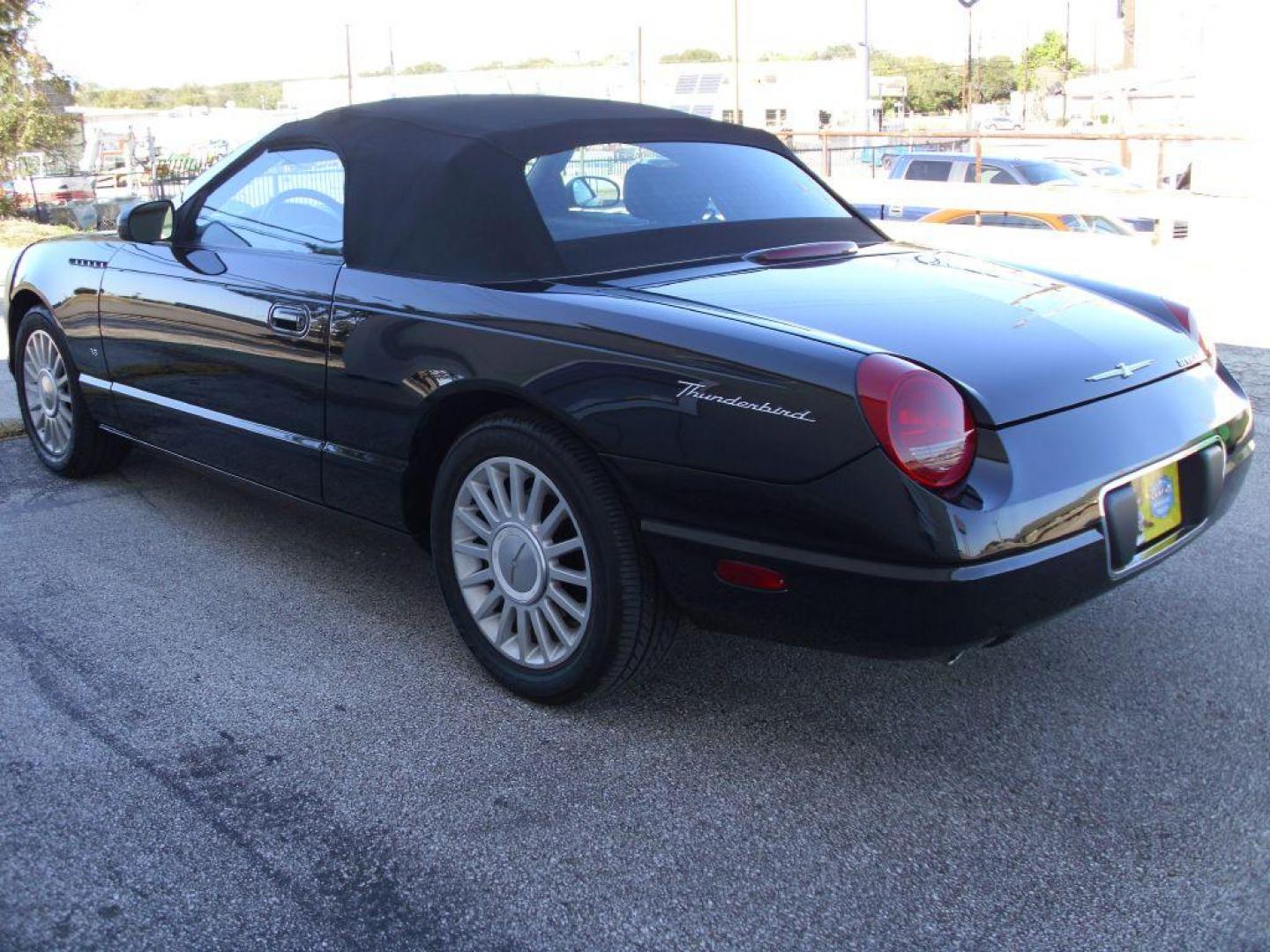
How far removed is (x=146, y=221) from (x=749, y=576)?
2841 millimetres

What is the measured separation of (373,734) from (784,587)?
113 centimetres

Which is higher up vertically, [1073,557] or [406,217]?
[406,217]

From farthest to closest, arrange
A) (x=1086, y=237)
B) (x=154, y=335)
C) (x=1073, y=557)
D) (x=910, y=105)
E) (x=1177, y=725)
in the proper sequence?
(x=910, y=105), (x=1086, y=237), (x=154, y=335), (x=1177, y=725), (x=1073, y=557)

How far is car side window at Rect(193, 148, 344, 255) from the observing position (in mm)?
3742

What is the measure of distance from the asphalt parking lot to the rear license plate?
53 cm

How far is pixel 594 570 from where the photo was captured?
293cm

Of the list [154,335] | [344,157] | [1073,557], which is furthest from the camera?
[154,335]

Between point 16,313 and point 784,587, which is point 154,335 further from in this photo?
point 784,587

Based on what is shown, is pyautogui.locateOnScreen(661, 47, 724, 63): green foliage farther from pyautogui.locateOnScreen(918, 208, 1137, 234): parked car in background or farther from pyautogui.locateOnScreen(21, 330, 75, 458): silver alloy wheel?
pyautogui.locateOnScreen(21, 330, 75, 458): silver alloy wheel

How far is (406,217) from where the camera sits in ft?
11.4

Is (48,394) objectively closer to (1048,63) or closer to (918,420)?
(918,420)

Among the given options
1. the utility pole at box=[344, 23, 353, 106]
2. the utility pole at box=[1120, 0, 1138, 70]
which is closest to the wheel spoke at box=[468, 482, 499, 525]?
the utility pole at box=[344, 23, 353, 106]

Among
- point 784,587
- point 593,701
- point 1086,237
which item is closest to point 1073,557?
point 784,587

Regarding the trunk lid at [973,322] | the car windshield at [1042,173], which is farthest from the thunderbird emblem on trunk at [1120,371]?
the car windshield at [1042,173]
